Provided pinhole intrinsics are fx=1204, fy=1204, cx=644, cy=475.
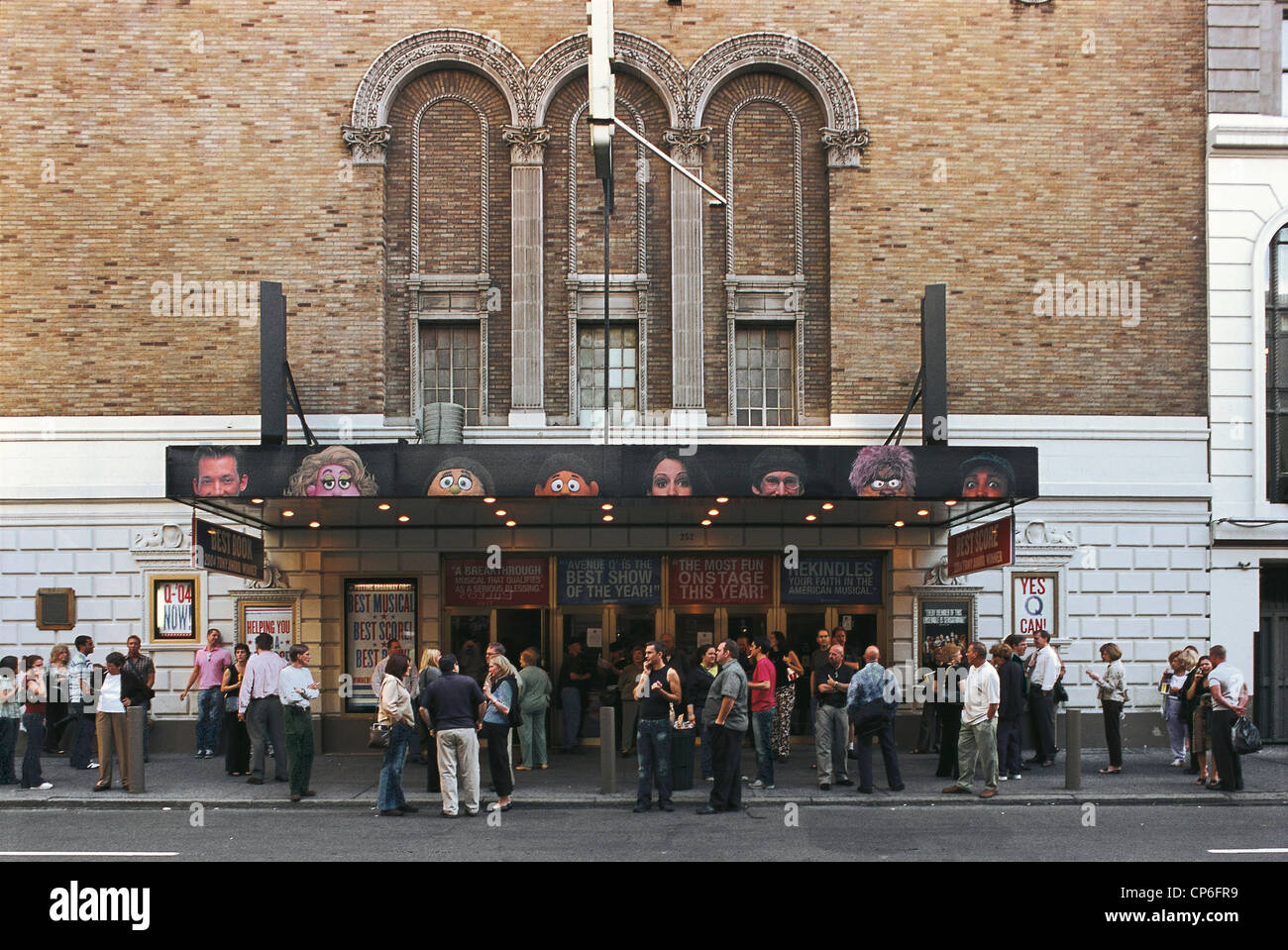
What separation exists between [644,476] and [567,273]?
212 inches

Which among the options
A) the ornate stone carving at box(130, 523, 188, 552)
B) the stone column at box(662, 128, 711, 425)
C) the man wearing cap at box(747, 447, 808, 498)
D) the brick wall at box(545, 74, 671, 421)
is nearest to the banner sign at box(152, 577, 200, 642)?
the ornate stone carving at box(130, 523, 188, 552)

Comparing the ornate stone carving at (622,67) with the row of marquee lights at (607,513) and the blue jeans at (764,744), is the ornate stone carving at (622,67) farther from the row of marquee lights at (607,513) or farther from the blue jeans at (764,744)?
the blue jeans at (764,744)

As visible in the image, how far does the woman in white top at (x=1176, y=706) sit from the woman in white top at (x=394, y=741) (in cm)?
1006

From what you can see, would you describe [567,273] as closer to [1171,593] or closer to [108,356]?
[108,356]

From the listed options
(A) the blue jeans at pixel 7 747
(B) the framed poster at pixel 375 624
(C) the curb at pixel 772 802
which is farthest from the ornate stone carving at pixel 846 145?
(A) the blue jeans at pixel 7 747

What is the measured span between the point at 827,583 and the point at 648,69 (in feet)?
27.9

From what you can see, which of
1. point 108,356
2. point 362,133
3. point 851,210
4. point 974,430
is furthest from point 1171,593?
point 108,356

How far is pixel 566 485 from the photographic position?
14.7 meters

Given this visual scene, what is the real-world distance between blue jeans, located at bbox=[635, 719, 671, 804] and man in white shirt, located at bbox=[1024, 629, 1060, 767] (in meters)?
5.66

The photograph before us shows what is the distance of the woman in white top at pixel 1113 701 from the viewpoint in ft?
51.8

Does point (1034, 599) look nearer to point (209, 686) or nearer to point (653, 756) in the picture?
point (653, 756)

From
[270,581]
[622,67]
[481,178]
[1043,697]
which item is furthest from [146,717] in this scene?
[1043,697]

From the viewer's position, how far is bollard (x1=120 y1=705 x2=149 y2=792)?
14227 mm

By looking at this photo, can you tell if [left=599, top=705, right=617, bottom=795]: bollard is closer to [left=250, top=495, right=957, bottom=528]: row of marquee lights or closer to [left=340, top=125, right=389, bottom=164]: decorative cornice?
[left=250, top=495, right=957, bottom=528]: row of marquee lights
